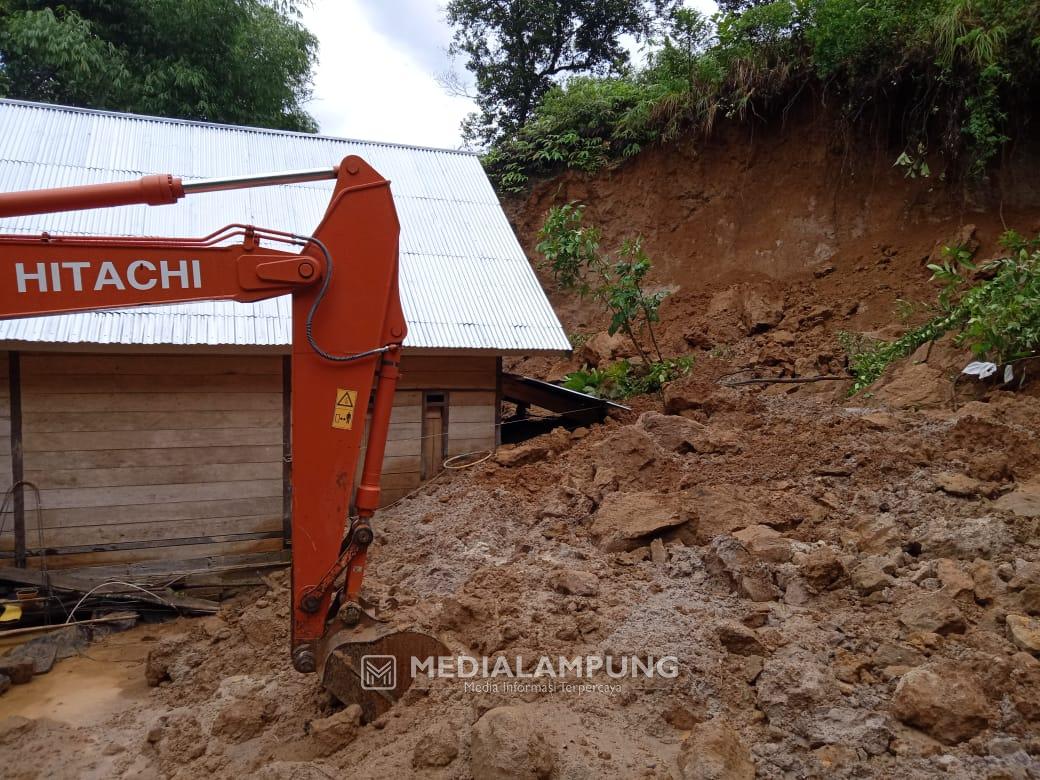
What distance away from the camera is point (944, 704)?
108 inches

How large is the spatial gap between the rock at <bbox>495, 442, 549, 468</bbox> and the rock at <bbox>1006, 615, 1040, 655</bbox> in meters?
4.11

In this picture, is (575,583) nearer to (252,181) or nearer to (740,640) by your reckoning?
(740,640)

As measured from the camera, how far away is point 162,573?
6.01 metres

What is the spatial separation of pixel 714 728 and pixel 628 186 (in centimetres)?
1097

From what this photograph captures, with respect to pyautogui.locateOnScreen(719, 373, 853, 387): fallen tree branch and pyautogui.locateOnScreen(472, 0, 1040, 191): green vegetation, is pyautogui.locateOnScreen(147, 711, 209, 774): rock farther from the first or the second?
pyautogui.locateOnScreen(472, 0, 1040, 191): green vegetation

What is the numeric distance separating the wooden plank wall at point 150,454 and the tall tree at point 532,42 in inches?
503

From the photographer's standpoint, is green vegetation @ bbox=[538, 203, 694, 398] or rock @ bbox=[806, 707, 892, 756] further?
green vegetation @ bbox=[538, 203, 694, 398]

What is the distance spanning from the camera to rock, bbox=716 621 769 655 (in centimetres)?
334

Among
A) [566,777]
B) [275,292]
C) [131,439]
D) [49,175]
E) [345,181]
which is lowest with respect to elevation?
[566,777]

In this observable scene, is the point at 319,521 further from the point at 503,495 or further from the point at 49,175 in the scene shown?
the point at 49,175

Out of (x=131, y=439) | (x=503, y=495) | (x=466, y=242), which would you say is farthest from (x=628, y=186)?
(x=131, y=439)

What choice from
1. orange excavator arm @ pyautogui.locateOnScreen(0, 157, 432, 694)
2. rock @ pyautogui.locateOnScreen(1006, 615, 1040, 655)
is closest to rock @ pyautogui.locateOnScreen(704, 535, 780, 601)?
rock @ pyautogui.locateOnScreen(1006, 615, 1040, 655)

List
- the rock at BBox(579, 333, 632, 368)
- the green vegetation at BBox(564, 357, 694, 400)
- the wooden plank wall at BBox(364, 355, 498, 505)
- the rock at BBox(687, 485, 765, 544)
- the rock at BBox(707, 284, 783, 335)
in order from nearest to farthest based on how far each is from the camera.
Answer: the rock at BBox(687, 485, 765, 544) < the wooden plank wall at BBox(364, 355, 498, 505) < the green vegetation at BBox(564, 357, 694, 400) < the rock at BBox(707, 284, 783, 335) < the rock at BBox(579, 333, 632, 368)

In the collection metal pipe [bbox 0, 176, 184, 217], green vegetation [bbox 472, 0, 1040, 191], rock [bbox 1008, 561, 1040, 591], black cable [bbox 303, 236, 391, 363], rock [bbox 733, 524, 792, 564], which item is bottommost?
rock [bbox 733, 524, 792, 564]
